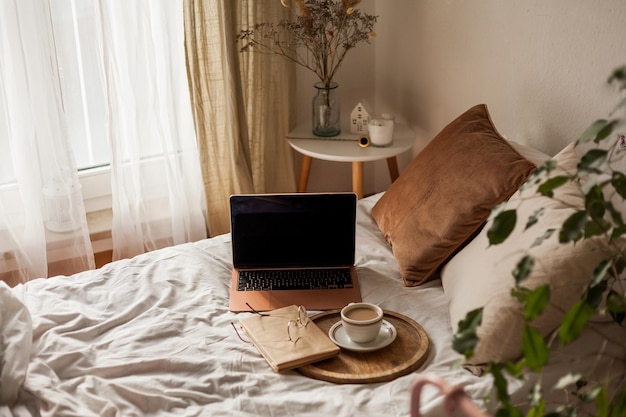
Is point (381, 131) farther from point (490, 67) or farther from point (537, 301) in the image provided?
point (537, 301)

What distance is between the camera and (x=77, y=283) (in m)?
2.19

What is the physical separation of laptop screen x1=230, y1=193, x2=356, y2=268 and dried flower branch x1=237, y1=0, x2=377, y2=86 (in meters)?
0.89

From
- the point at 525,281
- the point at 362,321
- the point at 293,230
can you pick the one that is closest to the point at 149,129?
the point at 293,230

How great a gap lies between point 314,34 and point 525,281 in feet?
4.95

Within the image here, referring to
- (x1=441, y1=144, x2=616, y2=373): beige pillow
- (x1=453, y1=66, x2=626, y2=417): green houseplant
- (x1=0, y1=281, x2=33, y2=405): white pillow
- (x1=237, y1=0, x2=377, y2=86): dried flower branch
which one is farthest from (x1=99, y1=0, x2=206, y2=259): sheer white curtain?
(x1=453, y1=66, x2=626, y2=417): green houseplant

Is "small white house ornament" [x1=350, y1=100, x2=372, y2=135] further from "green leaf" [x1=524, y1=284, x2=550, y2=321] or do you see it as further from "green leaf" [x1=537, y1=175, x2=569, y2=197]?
"green leaf" [x1=524, y1=284, x2=550, y2=321]

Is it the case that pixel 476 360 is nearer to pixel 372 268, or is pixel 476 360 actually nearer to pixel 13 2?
pixel 372 268

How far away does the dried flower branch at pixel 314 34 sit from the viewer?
9.48ft

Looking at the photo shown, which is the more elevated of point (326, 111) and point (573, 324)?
point (573, 324)

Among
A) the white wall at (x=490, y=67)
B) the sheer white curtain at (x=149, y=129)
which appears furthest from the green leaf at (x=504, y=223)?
the sheer white curtain at (x=149, y=129)

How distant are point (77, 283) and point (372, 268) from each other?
31.7 inches

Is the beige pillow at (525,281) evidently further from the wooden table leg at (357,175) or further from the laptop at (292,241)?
the wooden table leg at (357,175)

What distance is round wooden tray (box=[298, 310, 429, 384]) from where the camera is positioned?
5.74ft

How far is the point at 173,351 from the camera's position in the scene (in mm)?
1862
